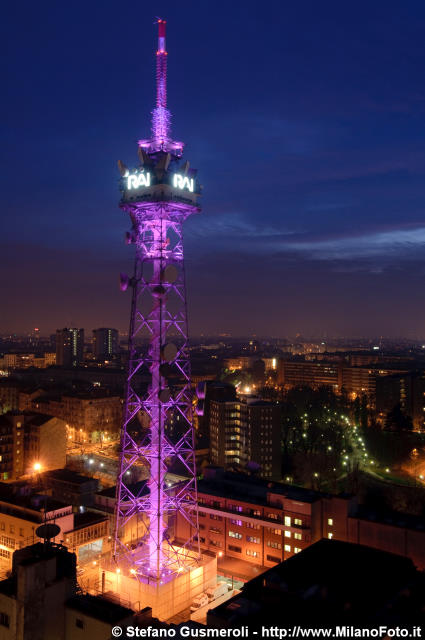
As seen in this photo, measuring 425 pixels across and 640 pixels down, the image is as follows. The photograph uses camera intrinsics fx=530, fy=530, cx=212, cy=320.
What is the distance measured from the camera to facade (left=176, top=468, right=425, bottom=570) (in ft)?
49.6

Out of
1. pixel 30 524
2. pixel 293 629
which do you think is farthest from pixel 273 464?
pixel 293 629

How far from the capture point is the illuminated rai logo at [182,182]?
41.7 feet

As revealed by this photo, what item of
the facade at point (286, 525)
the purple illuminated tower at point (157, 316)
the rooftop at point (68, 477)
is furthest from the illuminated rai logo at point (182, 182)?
the rooftop at point (68, 477)

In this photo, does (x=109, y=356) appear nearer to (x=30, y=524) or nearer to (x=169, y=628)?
(x=30, y=524)

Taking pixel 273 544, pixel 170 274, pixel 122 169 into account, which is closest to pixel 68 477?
pixel 273 544

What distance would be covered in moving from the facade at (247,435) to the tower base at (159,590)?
14779mm

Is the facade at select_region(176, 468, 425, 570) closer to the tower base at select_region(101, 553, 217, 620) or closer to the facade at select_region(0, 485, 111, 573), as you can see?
the facade at select_region(0, 485, 111, 573)

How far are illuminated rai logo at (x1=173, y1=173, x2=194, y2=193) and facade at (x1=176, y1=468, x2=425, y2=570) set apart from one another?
10.1 metres

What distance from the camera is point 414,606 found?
8078 millimetres

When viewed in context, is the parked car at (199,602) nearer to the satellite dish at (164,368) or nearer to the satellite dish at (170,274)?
the satellite dish at (164,368)

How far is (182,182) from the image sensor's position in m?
12.9

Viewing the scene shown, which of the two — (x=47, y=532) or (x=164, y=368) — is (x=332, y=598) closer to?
(x=47, y=532)

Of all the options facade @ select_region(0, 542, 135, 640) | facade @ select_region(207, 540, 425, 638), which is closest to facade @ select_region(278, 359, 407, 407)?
facade @ select_region(207, 540, 425, 638)

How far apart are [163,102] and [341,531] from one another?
1329 cm
